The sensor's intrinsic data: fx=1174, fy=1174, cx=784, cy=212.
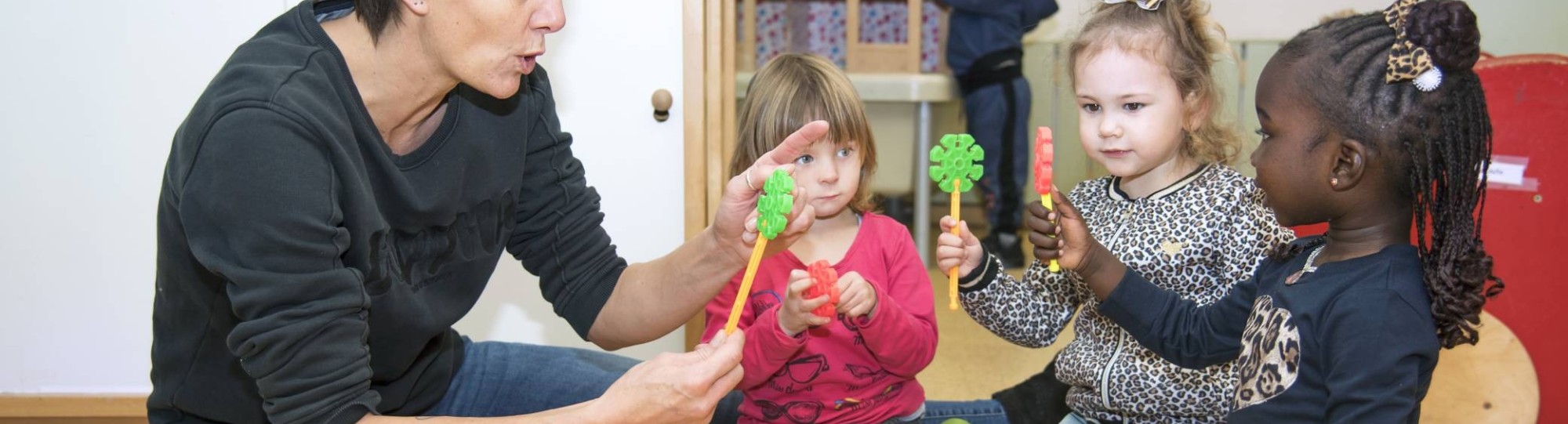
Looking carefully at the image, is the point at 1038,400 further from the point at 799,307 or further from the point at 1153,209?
the point at 799,307

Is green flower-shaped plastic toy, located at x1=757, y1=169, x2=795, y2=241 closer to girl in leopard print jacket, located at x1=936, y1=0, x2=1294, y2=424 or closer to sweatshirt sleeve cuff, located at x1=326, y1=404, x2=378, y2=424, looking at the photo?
girl in leopard print jacket, located at x1=936, y1=0, x2=1294, y2=424

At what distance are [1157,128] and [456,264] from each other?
903 mm

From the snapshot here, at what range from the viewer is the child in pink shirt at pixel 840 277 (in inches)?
59.6

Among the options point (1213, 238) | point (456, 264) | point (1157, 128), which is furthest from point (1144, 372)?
point (456, 264)

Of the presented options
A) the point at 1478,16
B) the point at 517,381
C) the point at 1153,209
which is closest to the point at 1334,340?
the point at 1153,209

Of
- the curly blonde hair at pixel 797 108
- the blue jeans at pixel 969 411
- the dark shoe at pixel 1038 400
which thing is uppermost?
the curly blonde hair at pixel 797 108

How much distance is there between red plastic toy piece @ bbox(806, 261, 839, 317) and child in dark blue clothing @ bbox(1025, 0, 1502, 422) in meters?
0.45

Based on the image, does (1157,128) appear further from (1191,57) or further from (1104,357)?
(1104,357)

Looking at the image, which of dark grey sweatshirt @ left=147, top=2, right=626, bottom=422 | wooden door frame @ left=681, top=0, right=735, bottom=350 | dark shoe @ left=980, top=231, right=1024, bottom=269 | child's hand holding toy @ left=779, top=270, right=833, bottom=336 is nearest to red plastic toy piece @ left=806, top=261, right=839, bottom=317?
child's hand holding toy @ left=779, top=270, right=833, bottom=336

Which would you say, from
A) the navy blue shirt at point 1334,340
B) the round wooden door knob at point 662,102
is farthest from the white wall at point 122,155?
the navy blue shirt at point 1334,340

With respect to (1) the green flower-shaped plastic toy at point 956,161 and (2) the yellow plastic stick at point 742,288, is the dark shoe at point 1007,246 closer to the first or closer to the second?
(1) the green flower-shaped plastic toy at point 956,161

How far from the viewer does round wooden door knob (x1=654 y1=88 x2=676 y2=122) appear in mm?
2170

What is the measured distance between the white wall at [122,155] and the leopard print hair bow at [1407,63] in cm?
132

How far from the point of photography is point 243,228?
1086 mm
